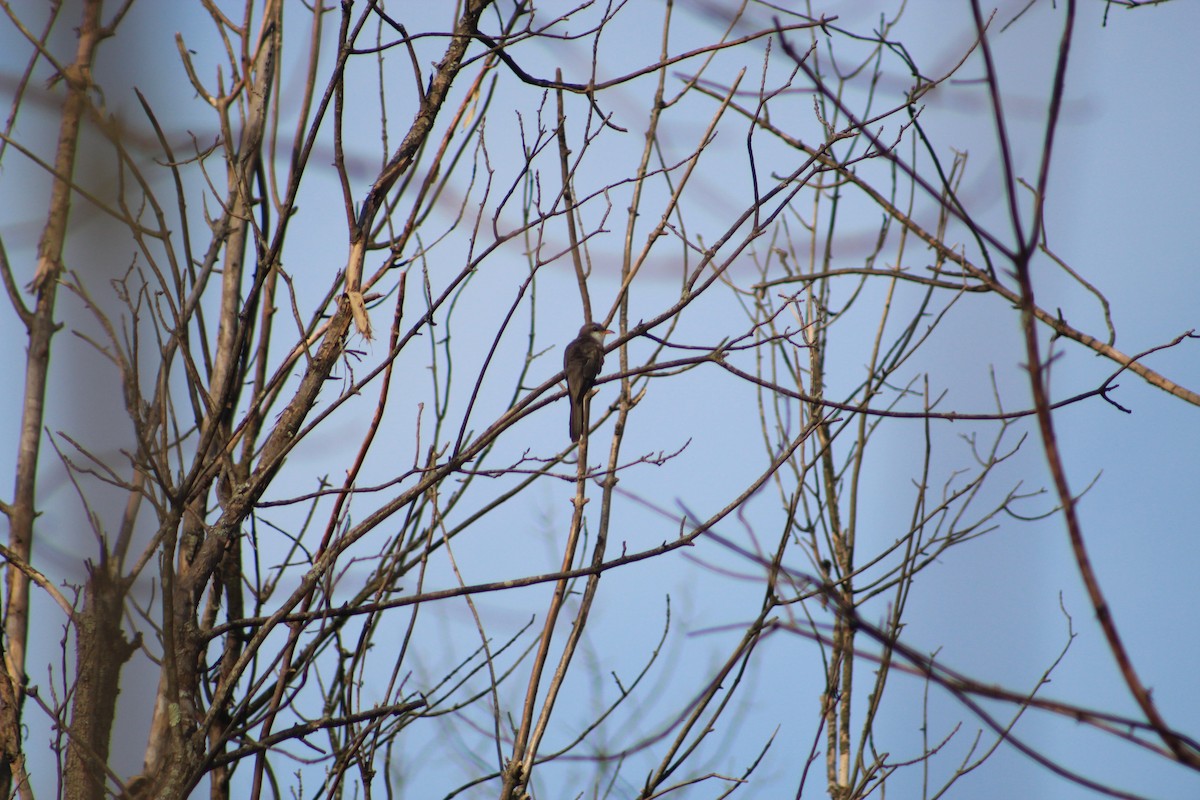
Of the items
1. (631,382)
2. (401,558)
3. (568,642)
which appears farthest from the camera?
(631,382)

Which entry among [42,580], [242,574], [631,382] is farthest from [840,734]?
[42,580]

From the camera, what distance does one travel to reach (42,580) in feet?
7.59

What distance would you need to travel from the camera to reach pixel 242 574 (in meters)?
2.91

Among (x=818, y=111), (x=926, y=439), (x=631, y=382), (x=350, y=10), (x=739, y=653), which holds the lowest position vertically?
(x=739, y=653)

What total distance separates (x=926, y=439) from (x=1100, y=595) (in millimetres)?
2021

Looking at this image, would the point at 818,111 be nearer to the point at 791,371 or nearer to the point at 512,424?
the point at 791,371

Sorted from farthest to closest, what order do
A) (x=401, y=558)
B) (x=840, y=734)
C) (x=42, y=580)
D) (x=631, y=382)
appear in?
(x=840, y=734)
(x=631, y=382)
(x=401, y=558)
(x=42, y=580)

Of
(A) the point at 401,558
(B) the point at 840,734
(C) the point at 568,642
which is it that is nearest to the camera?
(C) the point at 568,642

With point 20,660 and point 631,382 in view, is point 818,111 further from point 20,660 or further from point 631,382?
point 20,660

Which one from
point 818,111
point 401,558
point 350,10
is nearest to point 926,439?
point 818,111

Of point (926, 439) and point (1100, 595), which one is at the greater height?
point (926, 439)

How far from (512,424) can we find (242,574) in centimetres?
110

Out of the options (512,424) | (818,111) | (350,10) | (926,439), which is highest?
(818,111)

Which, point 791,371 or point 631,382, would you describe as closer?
point 631,382
